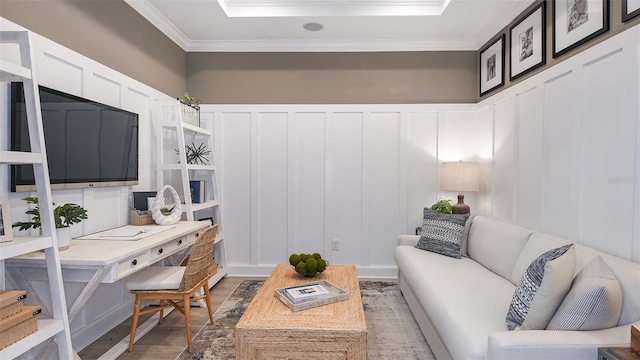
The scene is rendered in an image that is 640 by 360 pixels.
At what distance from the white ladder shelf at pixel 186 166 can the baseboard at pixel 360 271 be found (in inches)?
5.9

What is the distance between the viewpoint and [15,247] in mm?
1435

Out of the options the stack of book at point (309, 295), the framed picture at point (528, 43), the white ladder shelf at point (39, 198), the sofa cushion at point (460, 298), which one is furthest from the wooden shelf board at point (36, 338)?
the framed picture at point (528, 43)

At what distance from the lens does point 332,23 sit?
341 centimetres

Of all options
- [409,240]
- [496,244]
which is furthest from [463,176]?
[496,244]

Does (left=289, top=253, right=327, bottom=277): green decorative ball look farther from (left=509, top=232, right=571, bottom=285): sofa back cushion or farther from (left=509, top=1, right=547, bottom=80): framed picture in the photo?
(left=509, top=1, right=547, bottom=80): framed picture

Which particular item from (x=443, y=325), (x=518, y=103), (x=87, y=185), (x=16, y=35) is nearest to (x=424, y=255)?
(x=443, y=325)

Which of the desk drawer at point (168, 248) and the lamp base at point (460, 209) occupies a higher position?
the lamp base at point (460, 209)

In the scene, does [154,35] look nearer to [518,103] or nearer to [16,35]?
[16,35]

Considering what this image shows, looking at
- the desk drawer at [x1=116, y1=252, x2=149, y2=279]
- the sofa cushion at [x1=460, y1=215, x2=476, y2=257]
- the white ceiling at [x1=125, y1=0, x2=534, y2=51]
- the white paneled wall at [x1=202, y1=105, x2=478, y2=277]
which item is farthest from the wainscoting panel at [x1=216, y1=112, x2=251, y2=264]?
the sofa cushion at [x1=460, y1=215, x2=476, y2=257]

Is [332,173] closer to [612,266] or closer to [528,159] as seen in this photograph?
[528,159]

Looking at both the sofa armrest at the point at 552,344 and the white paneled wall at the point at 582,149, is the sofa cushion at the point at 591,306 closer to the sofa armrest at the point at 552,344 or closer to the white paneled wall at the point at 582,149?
the sofa armrest at the point at 552,344

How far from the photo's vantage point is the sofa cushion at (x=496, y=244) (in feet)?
8.04

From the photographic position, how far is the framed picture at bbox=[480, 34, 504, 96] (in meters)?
3.29

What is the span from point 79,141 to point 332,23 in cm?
249
